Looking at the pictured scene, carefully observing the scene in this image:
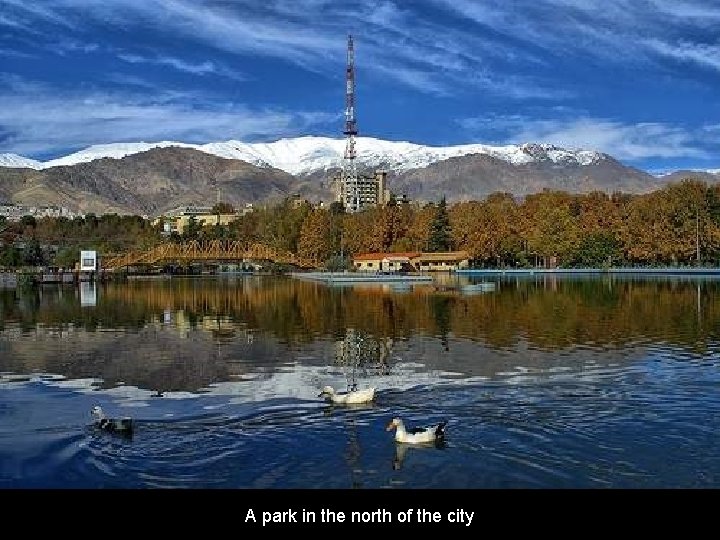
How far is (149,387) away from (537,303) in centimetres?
2986

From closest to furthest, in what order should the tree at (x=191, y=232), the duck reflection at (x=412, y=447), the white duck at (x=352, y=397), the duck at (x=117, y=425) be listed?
1. the duck reflection at (x=412, y=447)
2. the duck at (x=117, y=425)
3. the white duck at (x=352, y=397)
4. the tree at (x=191, y=232)

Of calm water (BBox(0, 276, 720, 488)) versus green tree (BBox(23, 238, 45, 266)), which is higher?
green tree (BBox(23, 238, 45, 266))

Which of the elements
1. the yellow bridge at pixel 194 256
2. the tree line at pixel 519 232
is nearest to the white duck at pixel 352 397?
the tree line at pixel 519 232

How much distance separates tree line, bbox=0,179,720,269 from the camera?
3541 inches

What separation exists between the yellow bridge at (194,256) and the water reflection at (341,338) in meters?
62.8

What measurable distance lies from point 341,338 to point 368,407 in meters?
13.7

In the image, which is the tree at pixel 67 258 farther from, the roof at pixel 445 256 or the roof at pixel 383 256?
the roof at pixel 445 256

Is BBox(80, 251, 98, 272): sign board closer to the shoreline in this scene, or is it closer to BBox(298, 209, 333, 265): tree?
BBox(298, 209, 333, 265): tree

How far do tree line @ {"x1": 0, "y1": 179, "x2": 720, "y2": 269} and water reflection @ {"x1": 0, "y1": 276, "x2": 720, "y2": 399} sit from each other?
41.0 metres

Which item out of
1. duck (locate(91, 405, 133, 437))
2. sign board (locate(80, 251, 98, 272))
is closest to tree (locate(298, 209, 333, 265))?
sign board (locate(80, 251, 98, 272))

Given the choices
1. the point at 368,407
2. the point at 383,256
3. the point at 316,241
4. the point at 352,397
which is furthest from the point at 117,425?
the point at 316,241

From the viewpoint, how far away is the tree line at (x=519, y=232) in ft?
295

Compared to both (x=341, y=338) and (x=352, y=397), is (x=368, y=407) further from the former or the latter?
(x=341, y=338)
